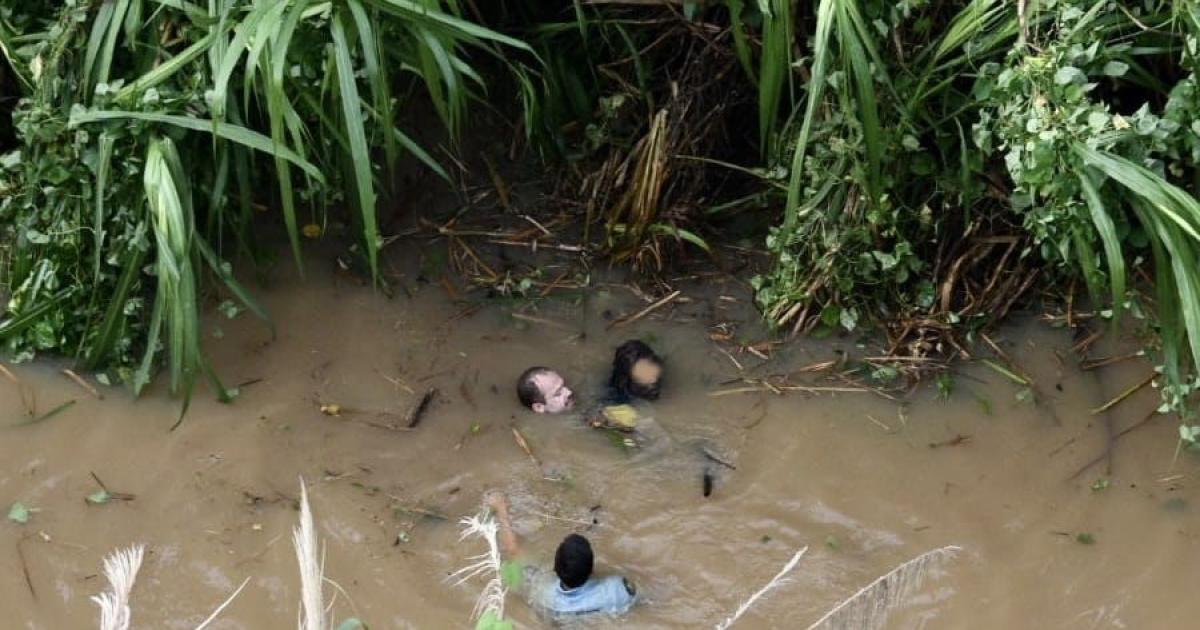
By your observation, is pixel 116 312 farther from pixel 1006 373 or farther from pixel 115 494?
pixel 1006 373

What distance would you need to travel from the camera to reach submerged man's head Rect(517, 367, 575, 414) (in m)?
3.26

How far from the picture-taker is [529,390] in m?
3.26

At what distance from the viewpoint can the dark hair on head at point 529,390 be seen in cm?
326

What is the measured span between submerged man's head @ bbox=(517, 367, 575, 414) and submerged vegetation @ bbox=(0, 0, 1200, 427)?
508mm

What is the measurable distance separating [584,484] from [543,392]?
0.95 feet

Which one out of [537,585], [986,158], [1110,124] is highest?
[1110,124]

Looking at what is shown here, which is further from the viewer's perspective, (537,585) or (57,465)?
(57,465)

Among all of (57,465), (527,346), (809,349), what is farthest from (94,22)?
(809,349)

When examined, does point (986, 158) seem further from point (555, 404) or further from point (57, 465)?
point (57, 465)

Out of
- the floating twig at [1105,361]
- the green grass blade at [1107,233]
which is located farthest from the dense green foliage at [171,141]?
the floating twig at [1105,361]

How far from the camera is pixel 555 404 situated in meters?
3.29

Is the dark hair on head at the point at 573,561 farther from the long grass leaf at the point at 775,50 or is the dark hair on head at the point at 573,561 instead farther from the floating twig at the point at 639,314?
the long grass leaf at the point at 775,50

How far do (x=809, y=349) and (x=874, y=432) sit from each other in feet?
1.07

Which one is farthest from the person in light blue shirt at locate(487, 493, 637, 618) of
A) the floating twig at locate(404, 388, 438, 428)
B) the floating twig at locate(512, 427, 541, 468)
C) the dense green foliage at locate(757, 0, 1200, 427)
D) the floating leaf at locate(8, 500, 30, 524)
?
the floating leaf at locate(8, 500, 30, 524)
